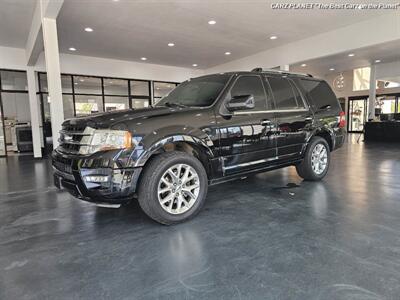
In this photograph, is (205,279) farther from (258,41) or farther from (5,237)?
(258,41)

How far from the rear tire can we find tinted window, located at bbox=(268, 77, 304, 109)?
0.73 meters

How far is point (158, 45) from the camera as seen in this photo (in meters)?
9.08

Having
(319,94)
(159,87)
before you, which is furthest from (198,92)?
(159,87)

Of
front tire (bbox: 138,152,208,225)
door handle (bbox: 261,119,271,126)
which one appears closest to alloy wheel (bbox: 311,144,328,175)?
door handle (bbox: 261,119,271,126)

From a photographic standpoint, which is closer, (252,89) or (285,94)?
(252,89)

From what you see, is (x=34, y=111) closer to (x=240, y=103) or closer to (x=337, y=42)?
(x=240, y=103)

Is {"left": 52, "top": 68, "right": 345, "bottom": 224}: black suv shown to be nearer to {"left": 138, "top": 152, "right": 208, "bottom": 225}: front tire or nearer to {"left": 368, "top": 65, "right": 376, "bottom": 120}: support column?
{"left": 138, "top": 152, "right": 208, "bottom": 225}: front tire

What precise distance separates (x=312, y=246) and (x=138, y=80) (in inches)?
441

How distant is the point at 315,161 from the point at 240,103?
2.18 meters

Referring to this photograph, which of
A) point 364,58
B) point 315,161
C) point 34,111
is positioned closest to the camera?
point 315,161

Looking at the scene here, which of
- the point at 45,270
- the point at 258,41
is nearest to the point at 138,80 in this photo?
the point at 258,41

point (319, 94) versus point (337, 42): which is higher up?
point (337, 42)

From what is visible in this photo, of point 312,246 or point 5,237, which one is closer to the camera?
point 312,246

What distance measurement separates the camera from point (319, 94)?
441 centimetres
